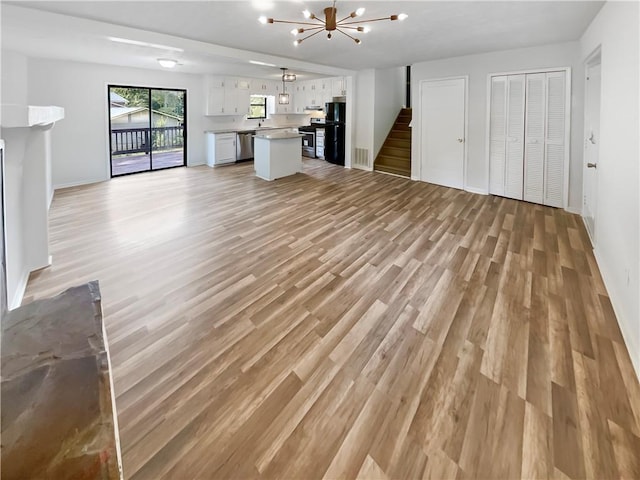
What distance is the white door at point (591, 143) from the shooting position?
4.24 metres

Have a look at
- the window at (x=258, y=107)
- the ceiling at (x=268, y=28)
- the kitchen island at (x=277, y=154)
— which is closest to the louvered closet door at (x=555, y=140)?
the ceiling at (x=268, y=28)

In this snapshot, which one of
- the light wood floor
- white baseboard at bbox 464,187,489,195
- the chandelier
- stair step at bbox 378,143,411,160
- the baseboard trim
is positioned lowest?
the light wood floor

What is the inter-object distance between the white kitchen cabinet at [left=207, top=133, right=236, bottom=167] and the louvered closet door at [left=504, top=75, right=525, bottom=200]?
23.3ft

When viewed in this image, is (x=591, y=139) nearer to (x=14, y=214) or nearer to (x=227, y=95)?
(x=14, y=214)

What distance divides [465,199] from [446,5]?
11.1ft

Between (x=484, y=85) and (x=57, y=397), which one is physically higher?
(x=484, y=85)

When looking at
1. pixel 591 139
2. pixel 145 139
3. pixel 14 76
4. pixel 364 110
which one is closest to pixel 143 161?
pixel 145 139

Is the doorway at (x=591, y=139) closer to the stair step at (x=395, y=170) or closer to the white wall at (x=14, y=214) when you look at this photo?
the stair step at (x=395, y=170)

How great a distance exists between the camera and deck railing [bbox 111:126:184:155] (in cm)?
848

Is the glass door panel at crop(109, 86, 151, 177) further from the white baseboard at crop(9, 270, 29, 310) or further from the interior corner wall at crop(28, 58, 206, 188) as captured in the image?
the white baseboard at crop(9, 270, 29, 310)

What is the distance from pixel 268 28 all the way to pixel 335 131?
5.21 m

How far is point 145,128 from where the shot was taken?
8711mm

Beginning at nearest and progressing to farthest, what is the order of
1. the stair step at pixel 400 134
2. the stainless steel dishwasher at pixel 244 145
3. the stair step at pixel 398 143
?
the stair step at pixel 398 143, the stair step at pixel 400 134, the stainless steel dishwasher at pixel 244 145

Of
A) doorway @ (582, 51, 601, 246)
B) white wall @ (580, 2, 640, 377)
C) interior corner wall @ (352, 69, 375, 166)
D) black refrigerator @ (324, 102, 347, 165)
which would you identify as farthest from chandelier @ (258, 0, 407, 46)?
black refrigerator @ (324, 102, 347, 165)
